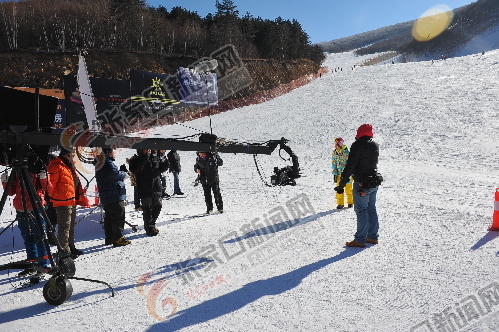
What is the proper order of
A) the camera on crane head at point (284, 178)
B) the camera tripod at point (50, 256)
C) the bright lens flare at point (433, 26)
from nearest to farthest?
the camera tripod at point (50, 256) → the camera on crane head at point (284, 178) → the bright lens flare at point (433, 26)

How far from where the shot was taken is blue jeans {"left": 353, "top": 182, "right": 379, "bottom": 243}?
504cm

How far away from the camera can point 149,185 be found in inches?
253

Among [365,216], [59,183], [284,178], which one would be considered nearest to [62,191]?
[59,183]

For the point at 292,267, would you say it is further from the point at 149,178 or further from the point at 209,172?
the point at 209,172

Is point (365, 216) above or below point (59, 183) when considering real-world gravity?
below

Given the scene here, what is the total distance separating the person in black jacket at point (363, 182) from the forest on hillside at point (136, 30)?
4124 cm

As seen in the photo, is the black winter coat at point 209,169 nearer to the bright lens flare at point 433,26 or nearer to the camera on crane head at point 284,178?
the camera on crane head at point 284,178

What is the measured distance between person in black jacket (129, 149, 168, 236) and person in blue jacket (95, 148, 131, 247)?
1.86 feet

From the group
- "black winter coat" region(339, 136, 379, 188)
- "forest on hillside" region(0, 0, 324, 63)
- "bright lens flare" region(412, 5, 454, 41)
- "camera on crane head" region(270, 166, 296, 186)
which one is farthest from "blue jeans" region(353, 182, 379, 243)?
"bright lens flare" region(412, 5, 454, 41)

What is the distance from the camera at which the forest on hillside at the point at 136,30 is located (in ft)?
145

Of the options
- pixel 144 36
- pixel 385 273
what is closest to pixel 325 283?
pixel 385 273

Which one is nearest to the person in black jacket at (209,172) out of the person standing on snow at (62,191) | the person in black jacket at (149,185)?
the person in black jacket at (149,185)

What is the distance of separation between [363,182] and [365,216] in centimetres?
52

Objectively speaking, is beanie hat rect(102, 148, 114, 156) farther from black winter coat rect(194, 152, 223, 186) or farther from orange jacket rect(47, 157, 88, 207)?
black winter coat rect(194, 152, 223, 186)
